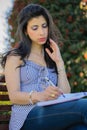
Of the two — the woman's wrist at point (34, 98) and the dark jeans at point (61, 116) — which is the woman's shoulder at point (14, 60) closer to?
the woman's wrist at point (34, 98)

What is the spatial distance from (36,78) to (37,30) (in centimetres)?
35

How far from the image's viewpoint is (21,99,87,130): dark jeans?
3691 mm

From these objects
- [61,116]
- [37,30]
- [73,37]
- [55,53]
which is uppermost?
[37,30]

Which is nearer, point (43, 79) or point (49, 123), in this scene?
point (49, 123)

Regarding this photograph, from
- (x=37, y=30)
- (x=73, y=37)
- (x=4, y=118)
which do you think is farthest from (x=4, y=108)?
(x=73, y=37)

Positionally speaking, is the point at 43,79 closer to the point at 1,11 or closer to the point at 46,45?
the point at 46,45

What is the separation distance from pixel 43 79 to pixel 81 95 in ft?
1.28

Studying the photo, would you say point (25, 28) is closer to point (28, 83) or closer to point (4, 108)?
point (28, 83)

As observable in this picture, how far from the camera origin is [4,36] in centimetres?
816

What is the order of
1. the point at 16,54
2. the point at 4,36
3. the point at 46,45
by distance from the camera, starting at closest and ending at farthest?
the point at 16,54, the point at 46,45, the point at 4,36

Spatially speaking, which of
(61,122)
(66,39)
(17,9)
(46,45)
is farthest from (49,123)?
(17,9)

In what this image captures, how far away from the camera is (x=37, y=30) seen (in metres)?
4.11

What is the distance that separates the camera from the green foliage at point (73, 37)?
6.95 metres

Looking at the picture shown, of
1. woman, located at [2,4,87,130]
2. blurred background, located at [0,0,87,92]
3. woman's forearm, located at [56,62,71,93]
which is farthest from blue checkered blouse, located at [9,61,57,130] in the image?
blurred background, located at [0,0,87,92]
